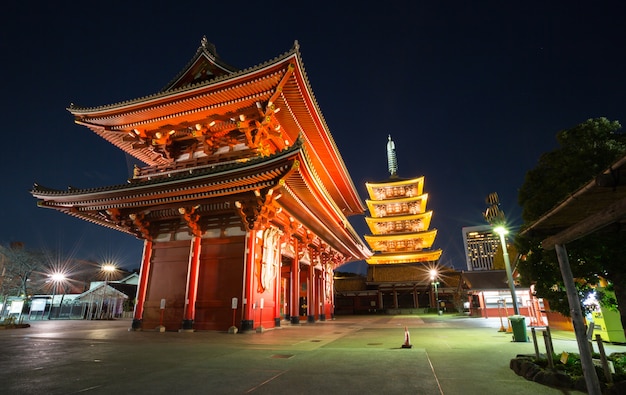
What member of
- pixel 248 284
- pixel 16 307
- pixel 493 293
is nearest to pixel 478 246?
pixel 493 293

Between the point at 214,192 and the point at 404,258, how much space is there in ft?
119

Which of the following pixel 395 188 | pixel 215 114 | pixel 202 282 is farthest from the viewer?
pixel 395 188

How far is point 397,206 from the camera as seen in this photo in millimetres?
46906

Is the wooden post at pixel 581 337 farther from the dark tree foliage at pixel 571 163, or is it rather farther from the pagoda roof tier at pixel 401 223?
the pagoda roof tier at pixel 401 223

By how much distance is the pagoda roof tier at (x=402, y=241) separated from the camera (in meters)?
44.1

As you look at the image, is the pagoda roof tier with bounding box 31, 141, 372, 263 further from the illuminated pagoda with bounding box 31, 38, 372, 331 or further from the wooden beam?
the wooden beam

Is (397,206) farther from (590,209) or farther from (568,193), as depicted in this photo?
(590,209)

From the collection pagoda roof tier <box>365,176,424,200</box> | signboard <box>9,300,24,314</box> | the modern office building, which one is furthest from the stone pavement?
the modern office building

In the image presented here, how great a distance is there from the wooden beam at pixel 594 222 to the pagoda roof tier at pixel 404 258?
40.0 meters

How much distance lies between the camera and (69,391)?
418 centimetres

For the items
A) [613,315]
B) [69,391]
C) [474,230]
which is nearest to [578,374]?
[69,391]

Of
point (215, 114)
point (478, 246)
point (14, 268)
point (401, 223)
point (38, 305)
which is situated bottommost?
point (38, 305)

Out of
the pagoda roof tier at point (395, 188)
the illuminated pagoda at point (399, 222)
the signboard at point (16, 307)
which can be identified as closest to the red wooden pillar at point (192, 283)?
the signboard at point (16, 307)

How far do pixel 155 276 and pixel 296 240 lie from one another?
810cm
